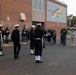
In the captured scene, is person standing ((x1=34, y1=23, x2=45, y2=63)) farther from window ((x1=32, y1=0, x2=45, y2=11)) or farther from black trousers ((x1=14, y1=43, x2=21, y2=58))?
window ((x1=32, y1=0, x2=45, y2=11))

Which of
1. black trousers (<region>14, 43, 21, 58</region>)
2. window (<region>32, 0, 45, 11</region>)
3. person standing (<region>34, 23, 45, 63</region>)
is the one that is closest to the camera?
person standing (<region>34, 23, 45, 63</region>)

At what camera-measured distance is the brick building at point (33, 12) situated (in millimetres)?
33938

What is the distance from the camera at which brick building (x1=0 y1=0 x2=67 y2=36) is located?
3394cm

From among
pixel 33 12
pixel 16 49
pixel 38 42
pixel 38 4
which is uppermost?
pixel 38 4

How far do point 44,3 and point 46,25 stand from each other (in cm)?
351

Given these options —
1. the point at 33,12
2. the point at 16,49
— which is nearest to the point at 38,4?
the point at 33,12

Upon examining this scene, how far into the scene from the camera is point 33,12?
42156 mm

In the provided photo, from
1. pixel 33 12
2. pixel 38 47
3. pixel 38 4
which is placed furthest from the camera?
pixel 38 4

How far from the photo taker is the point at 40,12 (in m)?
45.0

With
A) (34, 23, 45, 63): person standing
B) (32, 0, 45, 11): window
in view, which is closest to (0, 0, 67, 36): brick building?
(32, 0, 45, 11): window

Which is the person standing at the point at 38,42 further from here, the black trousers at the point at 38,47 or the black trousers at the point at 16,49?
the black trousers at the point at 16,49

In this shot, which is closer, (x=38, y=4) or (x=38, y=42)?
(x=38, y=42)

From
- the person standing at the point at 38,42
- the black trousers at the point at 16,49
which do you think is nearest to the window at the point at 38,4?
the black trousers at the point at 16,49

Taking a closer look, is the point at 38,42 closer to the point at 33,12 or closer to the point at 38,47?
the point at 38,47
